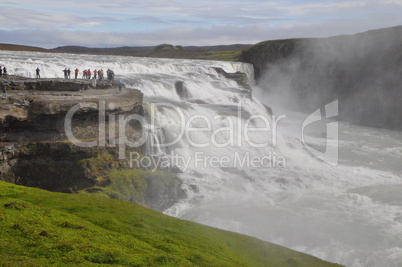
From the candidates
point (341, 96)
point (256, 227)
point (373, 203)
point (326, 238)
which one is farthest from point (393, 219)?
point (341, 96)

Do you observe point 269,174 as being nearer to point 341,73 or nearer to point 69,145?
point 69,145

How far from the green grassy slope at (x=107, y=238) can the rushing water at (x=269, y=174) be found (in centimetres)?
584

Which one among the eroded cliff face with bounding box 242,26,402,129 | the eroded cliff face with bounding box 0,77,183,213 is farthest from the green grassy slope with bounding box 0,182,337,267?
the eroded cliff face with bounding box 242,26,402,129

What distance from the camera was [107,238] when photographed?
1487 centimetres

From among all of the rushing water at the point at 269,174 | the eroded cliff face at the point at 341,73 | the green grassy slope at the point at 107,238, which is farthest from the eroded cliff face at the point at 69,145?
the eroded cliff face at the point at 341,73

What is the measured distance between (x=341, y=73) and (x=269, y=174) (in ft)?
158

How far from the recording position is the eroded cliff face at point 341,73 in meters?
65.6

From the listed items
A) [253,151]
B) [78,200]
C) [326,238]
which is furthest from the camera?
[253,151]

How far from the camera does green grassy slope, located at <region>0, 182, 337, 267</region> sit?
12406 mm

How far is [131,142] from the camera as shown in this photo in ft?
107

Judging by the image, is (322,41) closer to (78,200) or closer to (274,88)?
(274,88)

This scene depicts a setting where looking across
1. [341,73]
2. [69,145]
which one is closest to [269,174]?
[69,145]

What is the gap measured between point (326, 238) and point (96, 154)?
17.4 meters

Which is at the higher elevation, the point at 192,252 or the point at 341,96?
the point at 341,96
